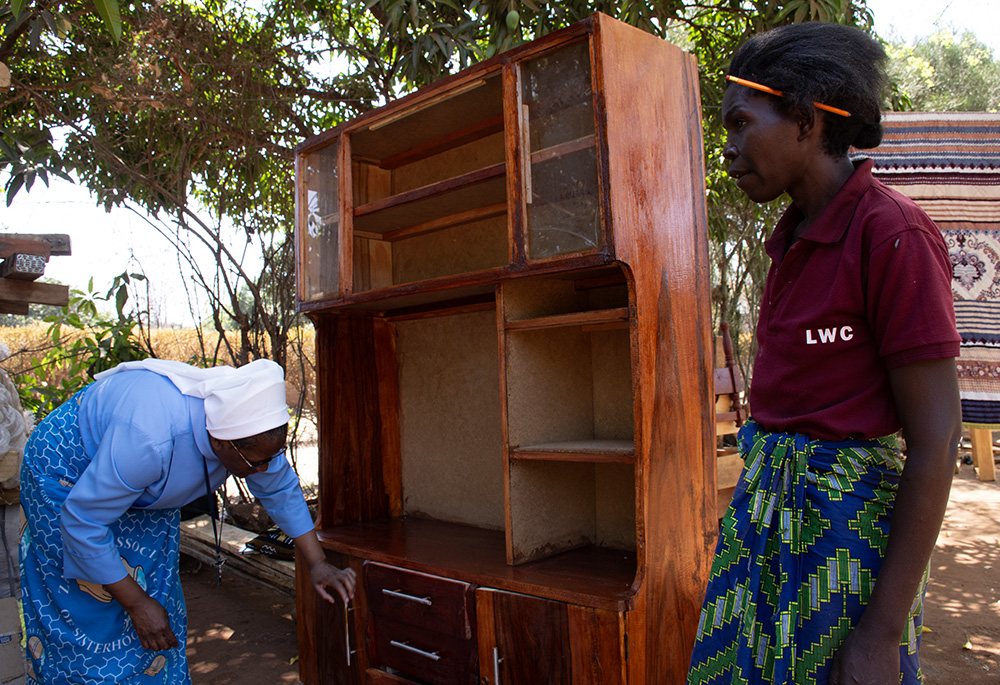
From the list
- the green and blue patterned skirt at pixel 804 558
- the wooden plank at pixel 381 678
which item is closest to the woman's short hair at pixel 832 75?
the green and blue patterned skirt at pixel 804 558

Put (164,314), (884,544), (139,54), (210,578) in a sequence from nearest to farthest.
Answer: (884,544) < (139,54) < (210,578) < (164,314)

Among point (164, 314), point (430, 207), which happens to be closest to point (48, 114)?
point (164, 314)

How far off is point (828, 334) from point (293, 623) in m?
3.78

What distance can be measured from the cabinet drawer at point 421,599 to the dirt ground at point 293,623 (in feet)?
3.41

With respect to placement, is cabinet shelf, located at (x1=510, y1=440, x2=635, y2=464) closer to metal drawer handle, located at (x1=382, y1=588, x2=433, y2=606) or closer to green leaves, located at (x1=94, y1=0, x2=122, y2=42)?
metal drawer handle, located at (x1=382, y1=588, x2=433, y2=606)

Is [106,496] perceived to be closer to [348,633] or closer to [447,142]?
[348,633]

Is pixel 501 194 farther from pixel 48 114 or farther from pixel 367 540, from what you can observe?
pixel 48 114

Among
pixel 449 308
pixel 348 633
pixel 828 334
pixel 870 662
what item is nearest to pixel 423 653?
pixel 348 633

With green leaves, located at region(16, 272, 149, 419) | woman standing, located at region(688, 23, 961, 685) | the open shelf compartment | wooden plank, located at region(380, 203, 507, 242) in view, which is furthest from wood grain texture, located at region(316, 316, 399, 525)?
green leaves, located at region(16, 272, 149, 419)

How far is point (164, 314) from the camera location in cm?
570

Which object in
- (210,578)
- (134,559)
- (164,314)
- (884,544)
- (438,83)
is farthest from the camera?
(164,314)

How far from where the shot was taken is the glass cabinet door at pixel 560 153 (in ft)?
6.86

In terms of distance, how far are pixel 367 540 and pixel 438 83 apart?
1.86 m

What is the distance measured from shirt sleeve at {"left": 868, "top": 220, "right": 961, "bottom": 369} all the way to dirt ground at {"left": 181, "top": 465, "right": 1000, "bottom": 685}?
8.90 ft
